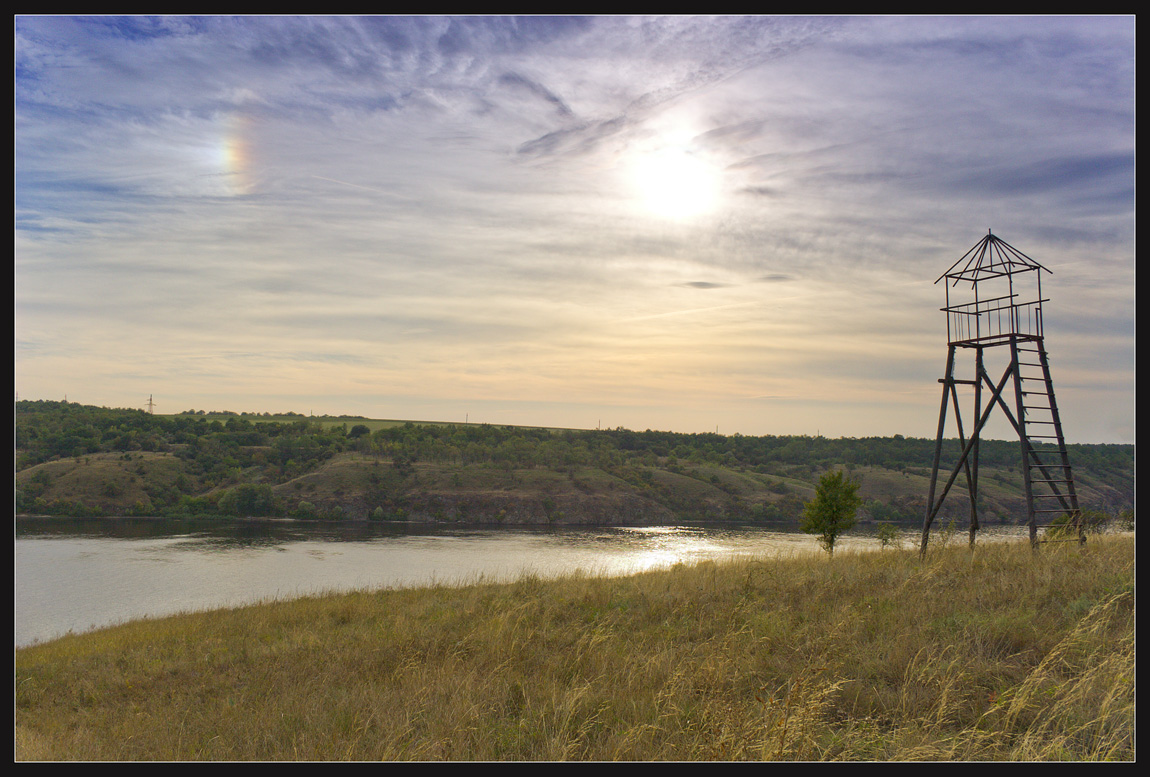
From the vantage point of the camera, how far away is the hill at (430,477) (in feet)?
264

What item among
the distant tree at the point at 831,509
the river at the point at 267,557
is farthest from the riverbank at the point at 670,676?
the distant tree at the point at 831,509

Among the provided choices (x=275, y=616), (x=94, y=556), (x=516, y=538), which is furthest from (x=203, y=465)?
(x=275, y=616)

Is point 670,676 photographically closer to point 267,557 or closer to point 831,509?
point 831,509

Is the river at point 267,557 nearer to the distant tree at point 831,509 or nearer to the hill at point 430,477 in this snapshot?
the distant tree at point 831,509

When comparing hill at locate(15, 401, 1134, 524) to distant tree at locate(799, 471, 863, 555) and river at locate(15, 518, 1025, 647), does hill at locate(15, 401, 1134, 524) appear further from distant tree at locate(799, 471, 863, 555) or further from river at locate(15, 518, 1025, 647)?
distant tree at locate(799, 471, 863, 555)

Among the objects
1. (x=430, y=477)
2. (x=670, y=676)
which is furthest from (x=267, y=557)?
(x=670, y=676)

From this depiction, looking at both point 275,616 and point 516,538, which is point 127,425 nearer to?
point 516,538

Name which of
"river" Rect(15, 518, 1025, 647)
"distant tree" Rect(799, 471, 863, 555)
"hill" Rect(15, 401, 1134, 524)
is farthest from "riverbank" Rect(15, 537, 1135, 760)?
"hill" Rect(15, 401, 1134, 524)

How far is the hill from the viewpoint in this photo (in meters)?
80.5

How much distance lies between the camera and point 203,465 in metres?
95.8

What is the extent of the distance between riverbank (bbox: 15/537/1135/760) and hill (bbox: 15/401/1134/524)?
232ft

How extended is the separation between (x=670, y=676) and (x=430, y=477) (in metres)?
91.2

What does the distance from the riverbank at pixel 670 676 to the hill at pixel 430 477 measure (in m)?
70.7

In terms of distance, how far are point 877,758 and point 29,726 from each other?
9454 mm
